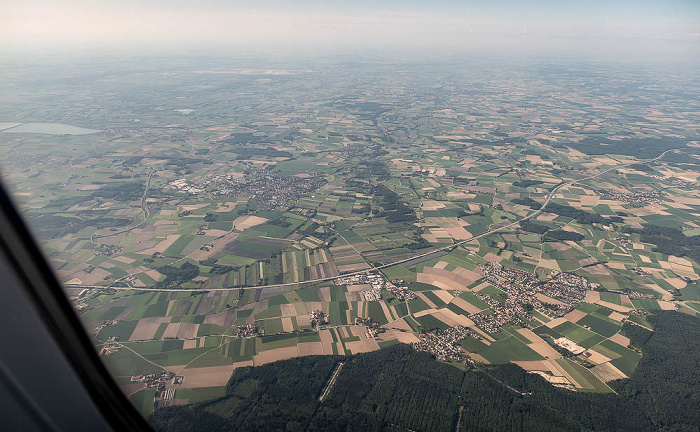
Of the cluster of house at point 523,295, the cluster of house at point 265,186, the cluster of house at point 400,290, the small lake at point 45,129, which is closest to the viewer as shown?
the cluster of house at point 523,295

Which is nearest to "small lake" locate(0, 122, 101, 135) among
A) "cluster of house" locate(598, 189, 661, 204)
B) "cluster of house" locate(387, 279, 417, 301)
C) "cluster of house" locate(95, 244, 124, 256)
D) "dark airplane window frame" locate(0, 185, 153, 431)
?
"cluster of house" locate(95, 244, 124, 256)

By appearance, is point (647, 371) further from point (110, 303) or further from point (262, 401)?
point (110, 303)

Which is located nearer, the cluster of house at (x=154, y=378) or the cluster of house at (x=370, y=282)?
the cluster of house at (x=154, y=378)

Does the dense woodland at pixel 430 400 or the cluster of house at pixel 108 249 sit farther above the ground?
the dense woodland at pixel 430 400

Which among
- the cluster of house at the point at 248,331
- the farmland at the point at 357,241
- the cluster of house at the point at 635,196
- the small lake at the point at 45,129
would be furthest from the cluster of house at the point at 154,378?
the small lake at the point at 45,129

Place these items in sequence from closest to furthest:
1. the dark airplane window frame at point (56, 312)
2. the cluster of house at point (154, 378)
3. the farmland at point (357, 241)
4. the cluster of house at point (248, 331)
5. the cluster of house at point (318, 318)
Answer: the dark airplane window frame at point (56, 312) < the cluster of house at point (154, 378) < the farmland at point (357, 241) < the cluster of house at point (248, 331) < the cluster of house at point (318, 318)

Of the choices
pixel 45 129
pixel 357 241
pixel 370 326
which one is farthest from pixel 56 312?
pixel 45 129

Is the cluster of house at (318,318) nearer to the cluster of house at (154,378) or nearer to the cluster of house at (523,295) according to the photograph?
the cluster of house at (154,378)
